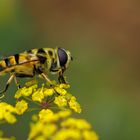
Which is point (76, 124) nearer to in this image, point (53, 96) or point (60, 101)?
point (60, 101)

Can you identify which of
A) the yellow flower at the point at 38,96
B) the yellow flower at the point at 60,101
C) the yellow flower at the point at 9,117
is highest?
the yellow flower at the point at 38,96

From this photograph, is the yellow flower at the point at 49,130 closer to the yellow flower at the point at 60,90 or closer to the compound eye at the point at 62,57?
the yellow flower at the point at 60,90

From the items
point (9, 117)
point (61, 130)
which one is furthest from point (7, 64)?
point (61, 130)

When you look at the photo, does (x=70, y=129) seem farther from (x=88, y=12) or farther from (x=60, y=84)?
(x=88, y=12)

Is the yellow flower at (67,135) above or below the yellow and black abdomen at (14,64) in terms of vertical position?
below

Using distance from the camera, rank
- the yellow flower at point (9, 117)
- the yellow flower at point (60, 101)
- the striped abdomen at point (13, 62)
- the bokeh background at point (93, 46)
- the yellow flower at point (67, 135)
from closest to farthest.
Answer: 1. the yellow flower at point (67, 135)
2. the yellow flower at point (9, 117)
3. the yellow flower at point (60, 101)
4. the striped abdomen at point (13, 62)
5. the bokeh background at point (93, 46)

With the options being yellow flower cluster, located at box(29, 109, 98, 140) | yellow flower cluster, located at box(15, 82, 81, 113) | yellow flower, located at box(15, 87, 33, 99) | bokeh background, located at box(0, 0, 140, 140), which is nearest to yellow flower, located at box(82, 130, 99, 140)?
yellow flower cluster, located at box(29, 109, 98, 140)

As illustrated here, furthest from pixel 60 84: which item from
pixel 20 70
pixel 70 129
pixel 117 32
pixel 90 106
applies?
pixel 117 32

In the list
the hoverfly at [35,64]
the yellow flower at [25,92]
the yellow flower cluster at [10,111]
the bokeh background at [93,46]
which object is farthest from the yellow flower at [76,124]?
the bokeh background at [93,46]
